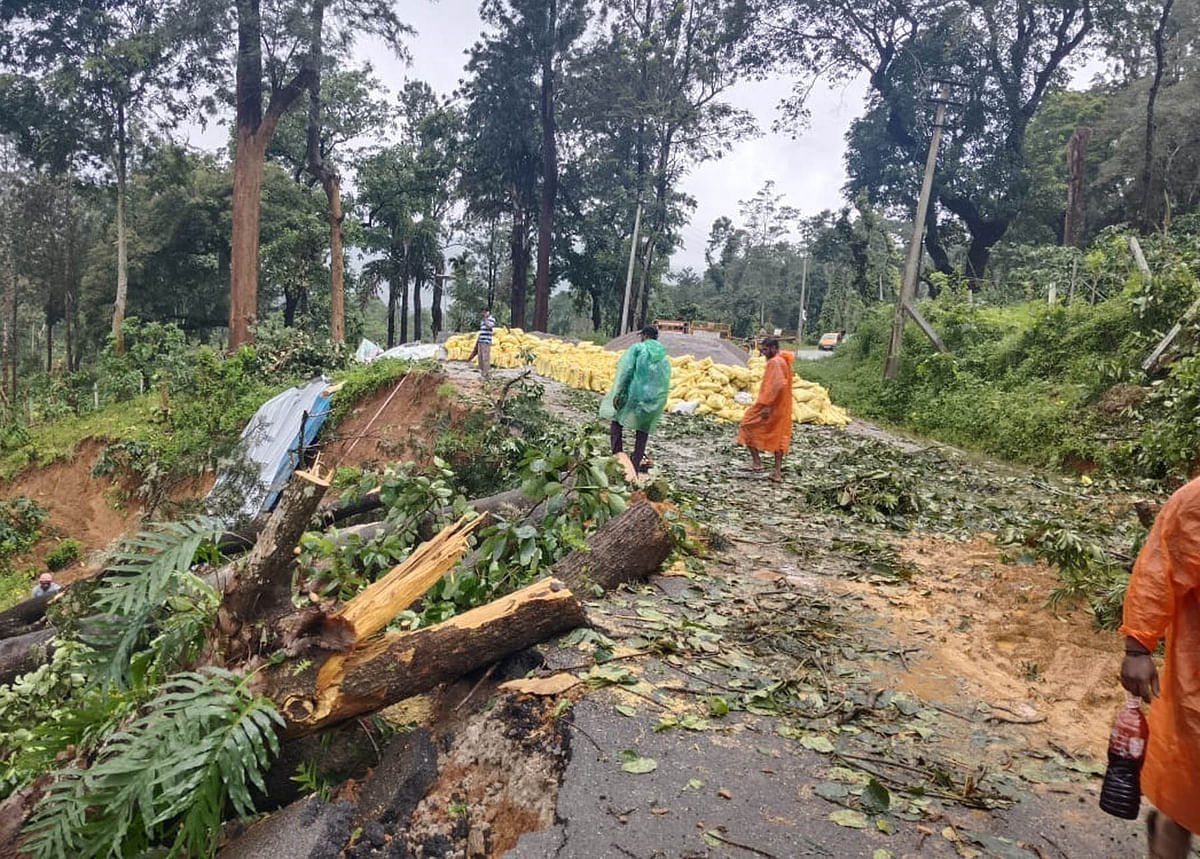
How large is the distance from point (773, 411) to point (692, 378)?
6.02 metres

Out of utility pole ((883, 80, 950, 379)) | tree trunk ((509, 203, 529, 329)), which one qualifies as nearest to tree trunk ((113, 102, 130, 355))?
tree trunk ((509, 203, 529, 329))

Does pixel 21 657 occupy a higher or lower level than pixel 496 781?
lower

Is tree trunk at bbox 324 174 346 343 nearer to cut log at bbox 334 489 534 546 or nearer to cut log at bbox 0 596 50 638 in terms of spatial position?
cut log at bbox 0 596 50 638

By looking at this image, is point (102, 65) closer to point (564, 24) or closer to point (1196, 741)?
point (564, 24)

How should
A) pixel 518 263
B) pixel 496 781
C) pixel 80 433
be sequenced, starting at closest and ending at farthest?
pixel 496 781 → pixel 80 433 → pixel 518 263

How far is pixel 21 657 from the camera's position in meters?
4.86

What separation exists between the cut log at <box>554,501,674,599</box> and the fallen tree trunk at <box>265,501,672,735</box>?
596 mm

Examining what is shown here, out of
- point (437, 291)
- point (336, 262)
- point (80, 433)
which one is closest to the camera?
point (80, 433)

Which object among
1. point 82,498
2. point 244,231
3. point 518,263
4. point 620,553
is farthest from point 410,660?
point 518,263

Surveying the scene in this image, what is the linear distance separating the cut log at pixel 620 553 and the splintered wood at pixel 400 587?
106 centimetres

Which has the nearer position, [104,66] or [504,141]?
[104,66]

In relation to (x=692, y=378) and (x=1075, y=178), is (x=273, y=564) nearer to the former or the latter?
(x=692, y=378)

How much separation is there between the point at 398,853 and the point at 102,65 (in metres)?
21.3

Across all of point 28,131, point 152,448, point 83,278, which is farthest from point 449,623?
point 83,278
